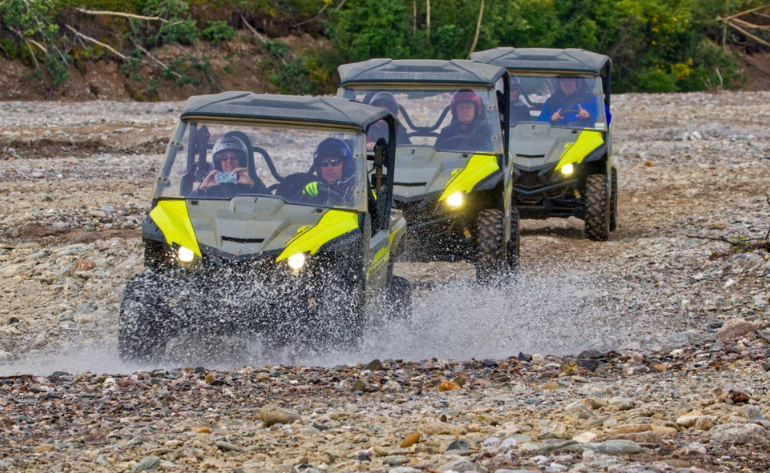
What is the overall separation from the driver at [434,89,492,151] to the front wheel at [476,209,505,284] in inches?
28.2

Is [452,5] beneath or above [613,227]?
above

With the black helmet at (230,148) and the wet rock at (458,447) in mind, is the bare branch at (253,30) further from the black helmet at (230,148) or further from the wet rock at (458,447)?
the wet rock at (458,447)

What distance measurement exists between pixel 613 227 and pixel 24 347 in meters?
8.04

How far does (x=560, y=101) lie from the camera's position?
13.3 meters

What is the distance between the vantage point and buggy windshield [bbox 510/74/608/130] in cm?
1319

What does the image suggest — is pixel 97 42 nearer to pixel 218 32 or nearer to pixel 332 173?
pixel 218 32

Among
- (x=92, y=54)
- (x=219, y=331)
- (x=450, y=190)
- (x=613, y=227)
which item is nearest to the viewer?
(x=219, y=331)

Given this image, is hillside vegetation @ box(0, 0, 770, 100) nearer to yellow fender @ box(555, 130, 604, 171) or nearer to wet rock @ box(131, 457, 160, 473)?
yellow fender @ box(555, 130, 604, 171)

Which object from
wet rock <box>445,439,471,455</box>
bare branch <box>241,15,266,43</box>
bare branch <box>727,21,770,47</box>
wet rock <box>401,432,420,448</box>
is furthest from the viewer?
bare branch <box>727,21,770,47</box>

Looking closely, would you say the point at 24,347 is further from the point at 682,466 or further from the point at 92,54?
the point at 92,54

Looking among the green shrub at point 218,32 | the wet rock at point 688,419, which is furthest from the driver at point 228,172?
the green shrub at point 218,32

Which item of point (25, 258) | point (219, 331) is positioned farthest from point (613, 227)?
point (219, 331)

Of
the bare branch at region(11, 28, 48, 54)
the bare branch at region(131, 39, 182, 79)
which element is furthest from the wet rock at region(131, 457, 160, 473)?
the bare branch at region(131, 39, 182, 79)

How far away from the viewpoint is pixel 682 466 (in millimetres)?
4406
